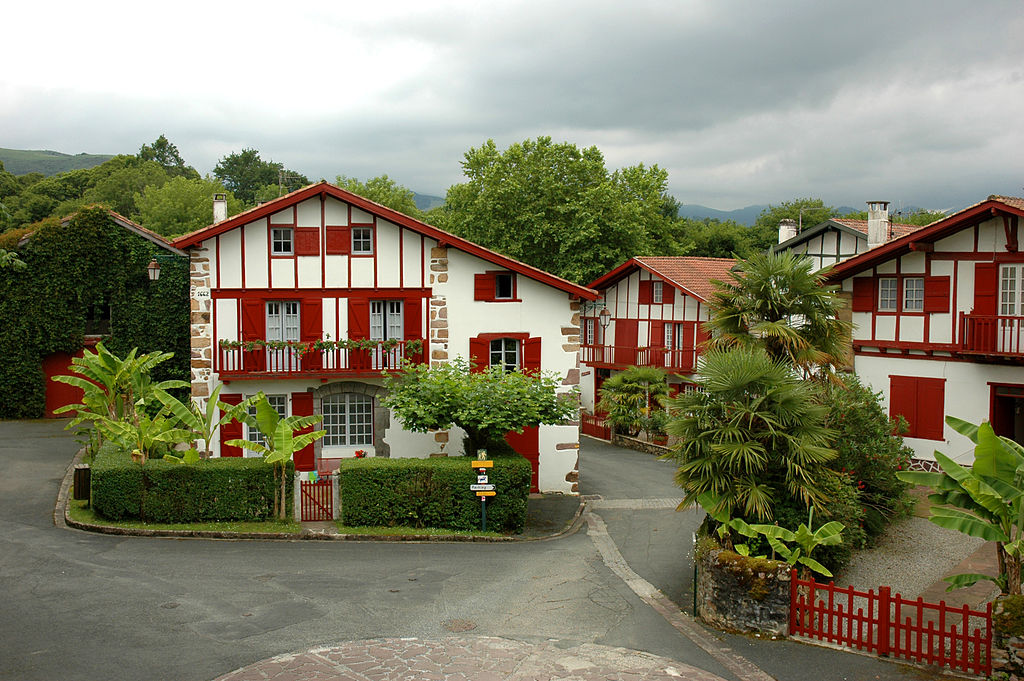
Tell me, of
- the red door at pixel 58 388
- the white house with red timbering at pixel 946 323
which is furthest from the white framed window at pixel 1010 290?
the red door at pixel 58 388

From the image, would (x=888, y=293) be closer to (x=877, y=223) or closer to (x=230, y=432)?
(x=877, y=223)

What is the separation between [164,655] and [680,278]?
96.5 feet

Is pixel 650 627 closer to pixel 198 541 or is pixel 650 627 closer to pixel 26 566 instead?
pixel 198 541

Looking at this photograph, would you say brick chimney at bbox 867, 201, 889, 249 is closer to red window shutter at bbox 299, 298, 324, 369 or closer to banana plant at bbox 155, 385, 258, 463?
red window shutter at bbox 299, 298, 324, 369

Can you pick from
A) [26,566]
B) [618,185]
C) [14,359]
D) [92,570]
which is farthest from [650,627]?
[618,185]

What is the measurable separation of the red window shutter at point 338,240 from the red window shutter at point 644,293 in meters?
18.4

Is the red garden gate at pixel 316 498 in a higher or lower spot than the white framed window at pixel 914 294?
lower

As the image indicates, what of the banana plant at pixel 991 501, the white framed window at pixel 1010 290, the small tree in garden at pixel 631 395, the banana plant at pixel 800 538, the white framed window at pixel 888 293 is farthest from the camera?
the small tree in garden at pixel 631 395

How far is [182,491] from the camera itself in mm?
20531

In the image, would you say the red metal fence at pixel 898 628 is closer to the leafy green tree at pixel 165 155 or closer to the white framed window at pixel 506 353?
the white framed window at pixel 506 353

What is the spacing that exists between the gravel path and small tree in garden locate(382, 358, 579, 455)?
7.81 metres

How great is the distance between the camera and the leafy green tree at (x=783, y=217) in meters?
72.0

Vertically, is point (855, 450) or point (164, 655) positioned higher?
point (855, 450)

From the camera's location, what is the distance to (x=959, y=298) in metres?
22.8
